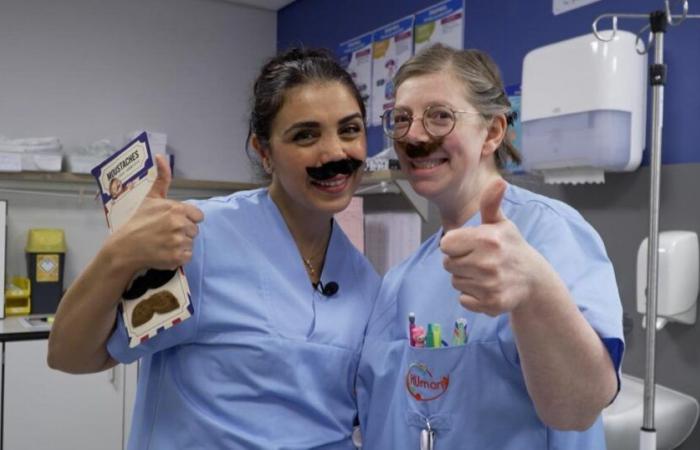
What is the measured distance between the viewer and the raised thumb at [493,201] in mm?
703

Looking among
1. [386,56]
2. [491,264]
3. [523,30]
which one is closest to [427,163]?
[491,264]

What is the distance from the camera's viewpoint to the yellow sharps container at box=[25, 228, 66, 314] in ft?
9.87

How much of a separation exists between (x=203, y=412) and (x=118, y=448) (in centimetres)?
196

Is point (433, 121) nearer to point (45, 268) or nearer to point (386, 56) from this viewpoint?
point (386, 56)

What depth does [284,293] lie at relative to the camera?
1.14m

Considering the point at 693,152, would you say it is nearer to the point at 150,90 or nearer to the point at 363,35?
the point at 363,35

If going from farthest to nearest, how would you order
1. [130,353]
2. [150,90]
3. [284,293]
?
1. [150,90]
2. [284,293]
3. [130,353]

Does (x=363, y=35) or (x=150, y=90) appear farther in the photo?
(x=150, y=90)

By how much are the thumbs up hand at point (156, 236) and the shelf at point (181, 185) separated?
1.50m

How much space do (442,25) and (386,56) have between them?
37 centimetres

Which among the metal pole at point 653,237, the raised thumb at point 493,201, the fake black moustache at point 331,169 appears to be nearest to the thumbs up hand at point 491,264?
the raised thumb at point 493,201

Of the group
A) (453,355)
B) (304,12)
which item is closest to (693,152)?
(453,355)

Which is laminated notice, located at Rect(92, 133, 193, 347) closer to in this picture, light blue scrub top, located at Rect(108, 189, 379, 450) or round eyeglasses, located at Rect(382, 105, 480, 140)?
light blue scrub top, located at Rect(108, 189, 379, 450)

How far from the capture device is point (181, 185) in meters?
3.33
